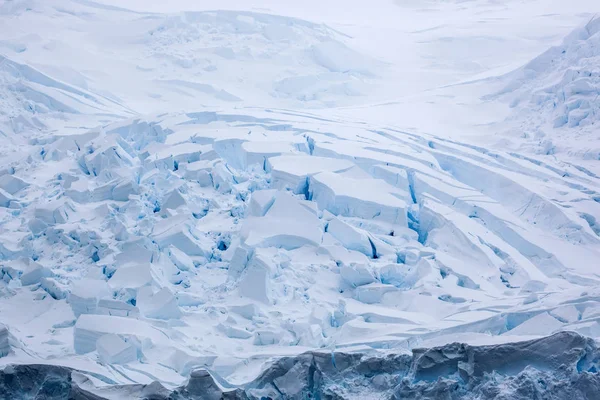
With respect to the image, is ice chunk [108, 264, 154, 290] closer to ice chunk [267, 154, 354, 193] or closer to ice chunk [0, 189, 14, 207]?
ice chunk [267, 154, 354, 193]

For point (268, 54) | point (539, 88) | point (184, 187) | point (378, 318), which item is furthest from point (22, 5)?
point (378, 318)

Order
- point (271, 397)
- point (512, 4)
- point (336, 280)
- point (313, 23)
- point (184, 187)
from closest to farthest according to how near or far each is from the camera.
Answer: point (271, 397)
point (336, 280)
point (184, 187)
point (313, 23)
point (512, 4)

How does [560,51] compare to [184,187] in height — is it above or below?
above

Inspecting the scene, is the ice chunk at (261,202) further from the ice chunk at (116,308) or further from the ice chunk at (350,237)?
the ice chunk at (116,308)

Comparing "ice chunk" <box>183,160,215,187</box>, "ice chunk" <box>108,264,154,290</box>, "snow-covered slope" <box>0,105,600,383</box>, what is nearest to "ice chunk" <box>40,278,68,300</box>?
"snow-covered slope" <box>0,105,600,383</box>

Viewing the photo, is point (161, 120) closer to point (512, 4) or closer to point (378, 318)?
point (378, 318)

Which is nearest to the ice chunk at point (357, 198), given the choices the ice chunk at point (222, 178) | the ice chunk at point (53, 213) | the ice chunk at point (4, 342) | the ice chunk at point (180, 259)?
the ice chunk at point (222, 178)

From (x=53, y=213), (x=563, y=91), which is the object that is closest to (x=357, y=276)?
(x=53, y=213)
